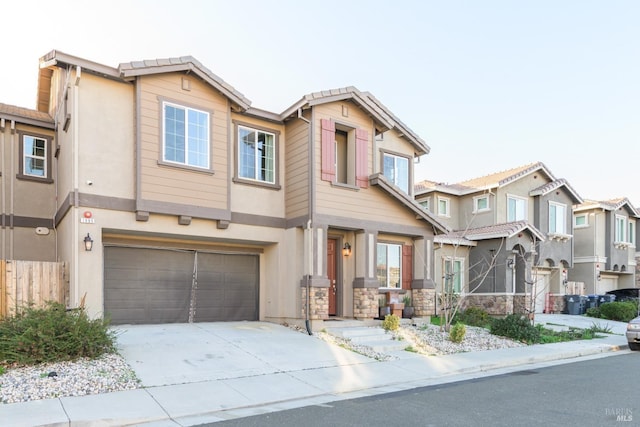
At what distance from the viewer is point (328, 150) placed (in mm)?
14211

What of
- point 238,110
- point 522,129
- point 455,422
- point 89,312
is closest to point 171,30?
point 238,110

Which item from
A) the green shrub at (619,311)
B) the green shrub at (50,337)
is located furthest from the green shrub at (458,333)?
the green shrub at (619,311)

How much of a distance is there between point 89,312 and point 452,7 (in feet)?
46.3

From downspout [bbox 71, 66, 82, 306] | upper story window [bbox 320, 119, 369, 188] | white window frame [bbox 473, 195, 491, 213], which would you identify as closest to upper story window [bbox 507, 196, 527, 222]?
white window frame [bbox 473, 195, 491, 213]

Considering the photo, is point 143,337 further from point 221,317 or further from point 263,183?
point 263,183

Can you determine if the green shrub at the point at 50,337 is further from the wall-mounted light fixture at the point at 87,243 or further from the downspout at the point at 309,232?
the downspout at the point at 309,232

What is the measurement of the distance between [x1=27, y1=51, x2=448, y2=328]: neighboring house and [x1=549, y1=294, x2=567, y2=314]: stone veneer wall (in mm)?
10930

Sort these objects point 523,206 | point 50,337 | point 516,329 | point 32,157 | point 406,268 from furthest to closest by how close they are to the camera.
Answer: point 523,206 → point 406,268 → point 516,329 → point 32,157 → point 50,337

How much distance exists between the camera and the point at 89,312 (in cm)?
1123

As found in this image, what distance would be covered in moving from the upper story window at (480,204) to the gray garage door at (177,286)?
13.0 meters

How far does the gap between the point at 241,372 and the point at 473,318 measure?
35.1ft

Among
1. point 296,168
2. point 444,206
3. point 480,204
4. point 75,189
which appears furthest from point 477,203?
point 75,189

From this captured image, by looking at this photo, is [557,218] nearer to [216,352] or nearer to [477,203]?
[477,203]

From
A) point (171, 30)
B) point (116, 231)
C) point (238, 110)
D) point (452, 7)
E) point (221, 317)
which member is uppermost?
point (452, 7)
